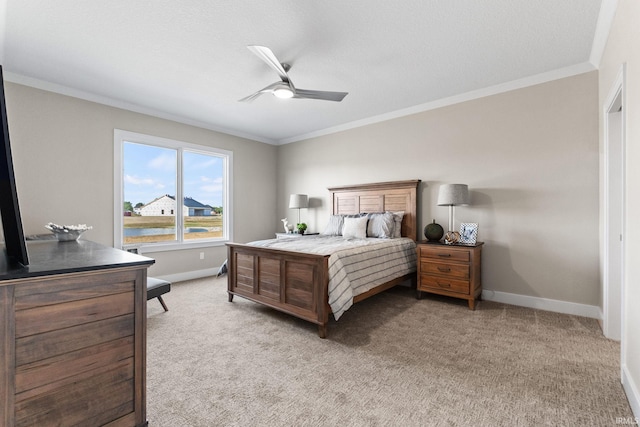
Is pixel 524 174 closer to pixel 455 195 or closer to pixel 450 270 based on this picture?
pixel 455 195

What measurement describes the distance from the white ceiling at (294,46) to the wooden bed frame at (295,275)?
5.03 ft

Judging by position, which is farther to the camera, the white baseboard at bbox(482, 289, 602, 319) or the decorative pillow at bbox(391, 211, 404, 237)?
the decorative pillow at bbox(391, 211, 404, 237)

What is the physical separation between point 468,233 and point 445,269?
56 centimetres

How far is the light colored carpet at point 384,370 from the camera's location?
1.59m

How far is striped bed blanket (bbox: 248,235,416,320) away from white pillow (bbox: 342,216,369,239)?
42 cm

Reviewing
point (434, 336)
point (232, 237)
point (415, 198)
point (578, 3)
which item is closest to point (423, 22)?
point (578, 3)

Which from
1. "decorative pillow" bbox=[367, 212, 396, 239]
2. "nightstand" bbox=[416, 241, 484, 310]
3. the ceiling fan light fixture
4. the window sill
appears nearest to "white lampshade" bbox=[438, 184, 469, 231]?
"nightstand" bbox=[416, 241, 484, 310]

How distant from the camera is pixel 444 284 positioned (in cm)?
345

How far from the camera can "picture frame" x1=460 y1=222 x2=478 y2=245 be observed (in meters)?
3.49

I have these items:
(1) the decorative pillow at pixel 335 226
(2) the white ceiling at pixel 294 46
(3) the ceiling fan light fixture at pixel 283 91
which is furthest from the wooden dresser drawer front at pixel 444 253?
(3) the ceiling fan light fixture at pixel 283 91

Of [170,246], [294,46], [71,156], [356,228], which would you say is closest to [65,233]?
[71,156]

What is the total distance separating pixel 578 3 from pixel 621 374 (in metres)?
2.70

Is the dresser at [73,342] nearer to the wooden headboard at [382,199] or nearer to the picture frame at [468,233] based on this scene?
the picture frame at [468,233]

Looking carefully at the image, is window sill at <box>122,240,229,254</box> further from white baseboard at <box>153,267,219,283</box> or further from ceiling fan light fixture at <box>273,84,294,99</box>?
ceiling fan light fixture at <box>273,84,294,99</box>
